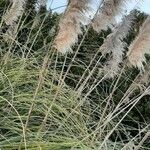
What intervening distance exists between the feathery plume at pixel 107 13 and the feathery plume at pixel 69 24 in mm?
500

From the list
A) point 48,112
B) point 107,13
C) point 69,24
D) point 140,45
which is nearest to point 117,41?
point 107,13

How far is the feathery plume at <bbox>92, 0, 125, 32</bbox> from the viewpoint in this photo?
4.75m

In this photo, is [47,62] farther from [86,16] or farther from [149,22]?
[149,22]

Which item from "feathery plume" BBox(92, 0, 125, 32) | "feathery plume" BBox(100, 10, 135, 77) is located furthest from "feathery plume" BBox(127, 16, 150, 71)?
"feathery plume" BBox(100, 10, 135, 77)

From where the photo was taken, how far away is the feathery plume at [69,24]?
4.18 m

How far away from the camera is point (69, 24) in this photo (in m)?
4.22

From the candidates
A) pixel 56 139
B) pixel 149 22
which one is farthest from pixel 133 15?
pixel 56 139

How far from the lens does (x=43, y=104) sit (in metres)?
4.86

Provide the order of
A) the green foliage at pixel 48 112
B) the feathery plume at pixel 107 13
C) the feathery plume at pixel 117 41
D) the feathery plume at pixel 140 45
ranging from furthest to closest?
the feathery plume at pixel 117 41
the feathery plume at pixel 107 13
the feathery plume at pixel 140 45
the green foliage at pixel 48 112

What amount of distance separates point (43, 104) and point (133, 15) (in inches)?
43.7

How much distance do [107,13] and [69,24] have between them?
658 mm

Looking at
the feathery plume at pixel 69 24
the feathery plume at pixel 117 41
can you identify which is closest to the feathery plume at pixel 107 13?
the feathery plume at pixel 117 41

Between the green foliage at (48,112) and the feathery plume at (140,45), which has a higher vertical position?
the feathery plume at (140,45)

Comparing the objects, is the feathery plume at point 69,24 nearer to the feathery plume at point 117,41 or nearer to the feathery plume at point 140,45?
the feathery plume at point 140,45
